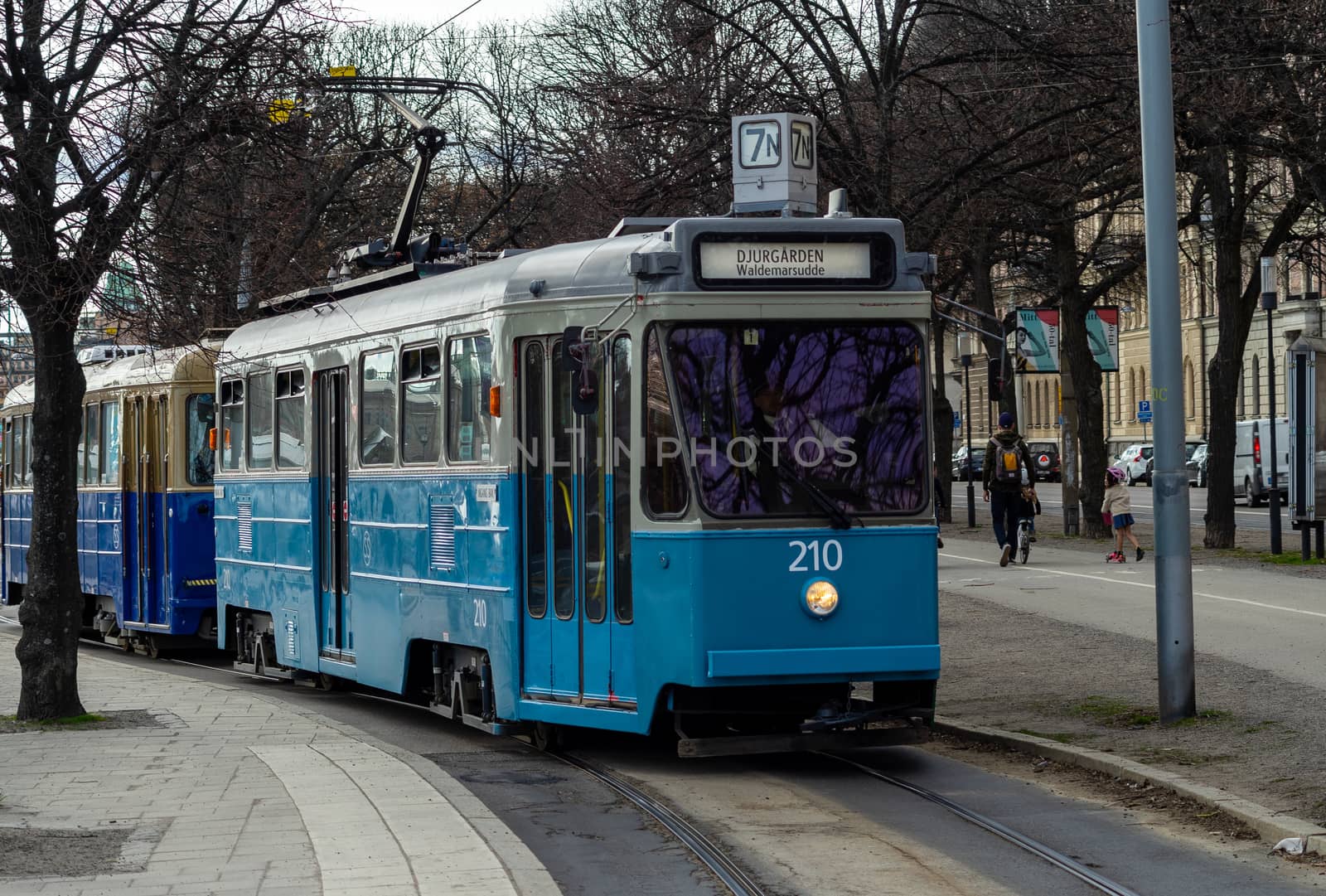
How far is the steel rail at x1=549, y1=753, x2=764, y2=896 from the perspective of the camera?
7895 millimetres

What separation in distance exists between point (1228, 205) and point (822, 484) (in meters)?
18.7

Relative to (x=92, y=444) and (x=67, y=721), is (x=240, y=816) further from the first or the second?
(x=92, y=444)

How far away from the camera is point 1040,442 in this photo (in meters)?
83.5

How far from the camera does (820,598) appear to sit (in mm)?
10438

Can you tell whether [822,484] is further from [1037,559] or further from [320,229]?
[320,229]

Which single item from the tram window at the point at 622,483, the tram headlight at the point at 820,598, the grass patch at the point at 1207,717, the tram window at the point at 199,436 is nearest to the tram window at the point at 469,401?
the tram window at the point at 622,483

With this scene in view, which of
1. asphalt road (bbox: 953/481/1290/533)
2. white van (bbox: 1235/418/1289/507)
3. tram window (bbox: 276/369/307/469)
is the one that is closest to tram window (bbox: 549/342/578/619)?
tram window (bbox: 276/369/307/469)

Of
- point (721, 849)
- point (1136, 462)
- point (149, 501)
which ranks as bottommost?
point (721, 849)

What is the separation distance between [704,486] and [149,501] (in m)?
10.6

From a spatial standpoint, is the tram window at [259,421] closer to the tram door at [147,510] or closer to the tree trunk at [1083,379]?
the tram door at [147,510]

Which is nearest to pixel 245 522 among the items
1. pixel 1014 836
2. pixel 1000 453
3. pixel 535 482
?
pixel 535 482

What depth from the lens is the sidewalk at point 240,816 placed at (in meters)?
7.54

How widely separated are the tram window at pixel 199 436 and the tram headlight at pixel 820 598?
10081 millimetres

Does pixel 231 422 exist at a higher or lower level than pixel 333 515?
higher
